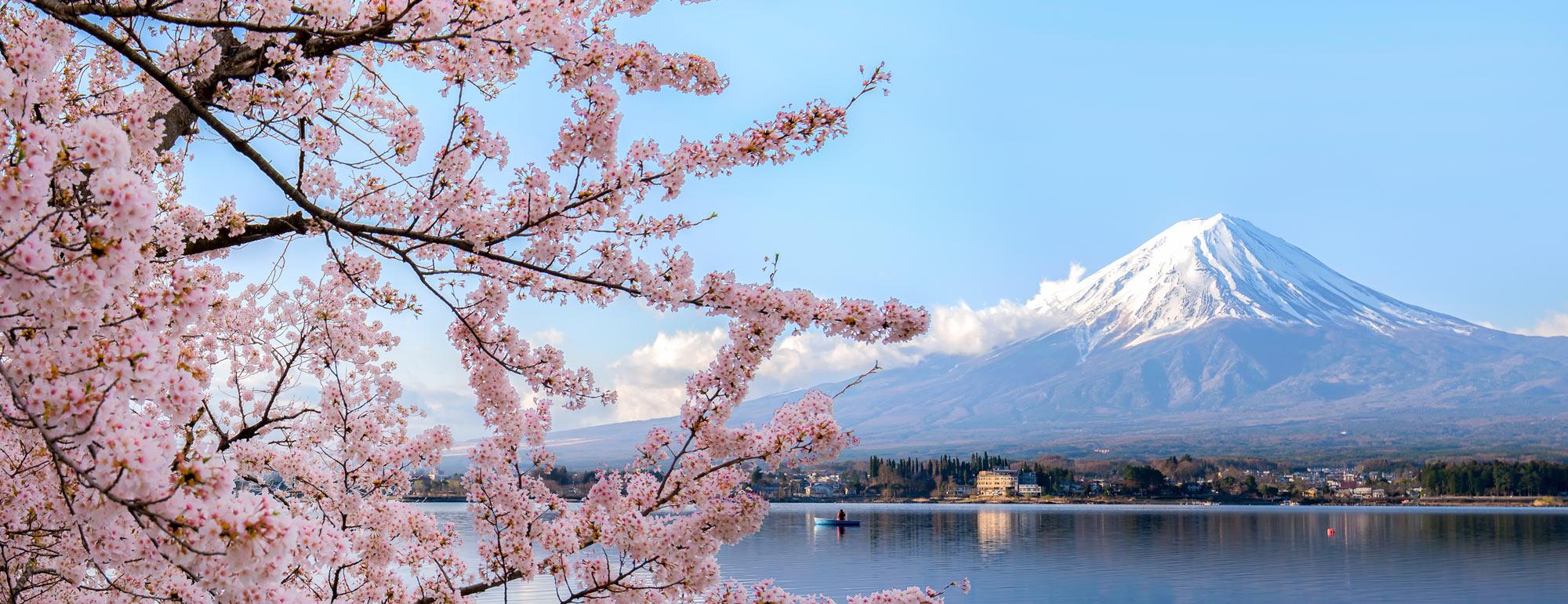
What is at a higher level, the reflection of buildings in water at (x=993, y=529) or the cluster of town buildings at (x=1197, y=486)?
the cluster of town buildings at (x=1197, y=486)

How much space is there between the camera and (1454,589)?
190 ft

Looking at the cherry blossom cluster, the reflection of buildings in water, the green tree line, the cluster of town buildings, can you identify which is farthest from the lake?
the cluster of town buildings

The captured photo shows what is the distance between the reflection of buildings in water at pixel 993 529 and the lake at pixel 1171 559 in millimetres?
272

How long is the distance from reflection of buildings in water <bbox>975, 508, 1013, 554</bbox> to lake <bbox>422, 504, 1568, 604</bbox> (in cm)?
27

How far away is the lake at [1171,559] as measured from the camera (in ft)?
186

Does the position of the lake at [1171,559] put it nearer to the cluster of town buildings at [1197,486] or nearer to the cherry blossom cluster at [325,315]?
the cherry blossom cluster at [325,315]

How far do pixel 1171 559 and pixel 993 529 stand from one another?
3351 centimetres

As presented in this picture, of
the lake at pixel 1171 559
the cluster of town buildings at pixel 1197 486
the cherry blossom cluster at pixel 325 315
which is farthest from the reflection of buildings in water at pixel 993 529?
the cherry blossom cluster at pixel 325 315

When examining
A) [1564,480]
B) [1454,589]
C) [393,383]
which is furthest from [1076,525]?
[393,383]

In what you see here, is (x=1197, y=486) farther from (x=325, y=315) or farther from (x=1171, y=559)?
(x=325, y=315)

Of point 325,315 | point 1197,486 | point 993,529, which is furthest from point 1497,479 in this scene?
point 325,315

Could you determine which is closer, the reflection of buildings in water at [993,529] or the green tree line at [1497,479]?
the reflection of buildings in water at [993,529]

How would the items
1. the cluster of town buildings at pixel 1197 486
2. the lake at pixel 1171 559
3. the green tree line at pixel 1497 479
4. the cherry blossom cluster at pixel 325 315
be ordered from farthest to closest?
1. the cluster of town buildings at pixel 1197 486
2. the green tree line at pixel 1497 479
3. the lake at pixel 1171 559
4. the cherry blossom cluster at pixel 325 315

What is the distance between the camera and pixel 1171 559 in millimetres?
74562
